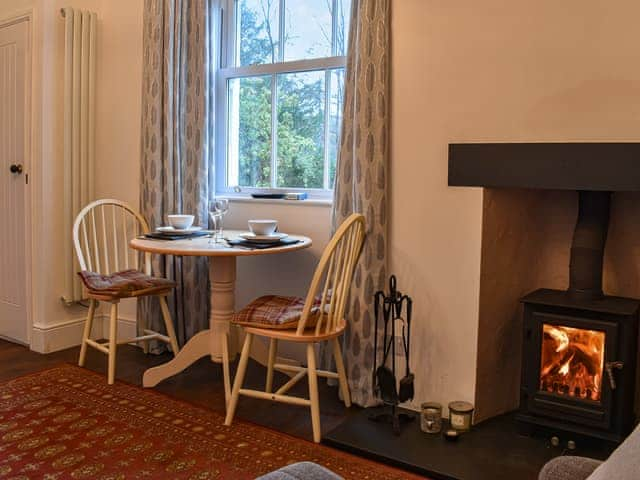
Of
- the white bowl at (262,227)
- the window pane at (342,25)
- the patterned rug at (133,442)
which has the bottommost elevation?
the patterned rug at (133,442)

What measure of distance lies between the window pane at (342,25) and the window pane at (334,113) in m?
0.11

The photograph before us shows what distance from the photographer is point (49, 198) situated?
361 centimetres

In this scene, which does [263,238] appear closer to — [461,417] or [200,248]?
[200,248]

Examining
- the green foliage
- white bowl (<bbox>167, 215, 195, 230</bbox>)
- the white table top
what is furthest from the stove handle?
white bowl (<bbox>167, 215, 195, 230</bbox>)

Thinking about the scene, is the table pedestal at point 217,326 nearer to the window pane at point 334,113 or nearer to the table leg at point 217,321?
the table leg at point 217,321

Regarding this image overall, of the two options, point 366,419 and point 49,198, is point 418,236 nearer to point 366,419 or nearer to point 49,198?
point 366,419

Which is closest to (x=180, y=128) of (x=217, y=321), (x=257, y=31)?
(x=257, y=31)

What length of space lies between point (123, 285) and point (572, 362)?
2.02 metres

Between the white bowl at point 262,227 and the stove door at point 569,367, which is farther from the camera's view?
the white bowl at point 262,227

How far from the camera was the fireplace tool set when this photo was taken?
2.51 meters

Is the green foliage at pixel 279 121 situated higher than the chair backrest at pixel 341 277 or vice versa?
the green foliage at pixel 279 121

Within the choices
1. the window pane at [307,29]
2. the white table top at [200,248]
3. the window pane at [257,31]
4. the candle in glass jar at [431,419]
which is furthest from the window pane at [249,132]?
the candle in glass jar at [431,419]

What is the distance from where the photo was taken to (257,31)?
3426 millimetres

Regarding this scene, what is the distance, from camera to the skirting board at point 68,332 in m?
3.59
